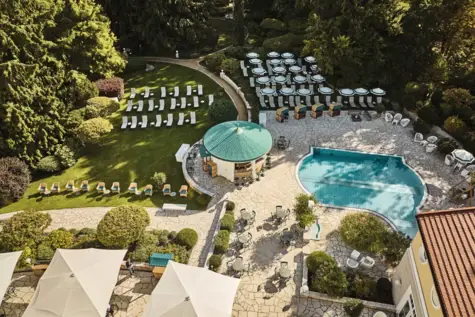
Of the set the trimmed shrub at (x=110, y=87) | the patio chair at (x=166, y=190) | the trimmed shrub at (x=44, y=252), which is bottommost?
the trimmed shrub at (x=44, y=252)

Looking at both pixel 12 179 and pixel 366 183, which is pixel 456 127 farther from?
pixel 12 179

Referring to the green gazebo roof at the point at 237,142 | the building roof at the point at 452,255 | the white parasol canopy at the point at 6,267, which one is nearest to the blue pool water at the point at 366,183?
the green gazebo roof at the point at 237,142

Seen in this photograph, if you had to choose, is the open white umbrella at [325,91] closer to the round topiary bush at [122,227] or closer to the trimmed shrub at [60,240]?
the round topiary bush at [122,227]

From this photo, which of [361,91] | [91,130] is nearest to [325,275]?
[361,91]

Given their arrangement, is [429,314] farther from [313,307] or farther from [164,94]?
[164,94]

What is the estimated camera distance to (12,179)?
25.1 meters

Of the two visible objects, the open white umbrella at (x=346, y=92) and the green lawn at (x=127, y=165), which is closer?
the green lawn at (x=127, y=165)

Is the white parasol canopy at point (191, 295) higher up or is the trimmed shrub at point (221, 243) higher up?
the white parasol canopy at point (191, 295)

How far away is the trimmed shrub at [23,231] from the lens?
65.6ft

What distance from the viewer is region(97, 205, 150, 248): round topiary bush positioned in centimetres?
1980

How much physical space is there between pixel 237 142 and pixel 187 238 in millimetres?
7627

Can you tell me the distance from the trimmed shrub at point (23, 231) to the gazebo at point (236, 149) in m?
11.2

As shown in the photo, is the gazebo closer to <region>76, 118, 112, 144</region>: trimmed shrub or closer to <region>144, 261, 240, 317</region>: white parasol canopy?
<region>76, 118, 112, 144</region>: trimmed shrub

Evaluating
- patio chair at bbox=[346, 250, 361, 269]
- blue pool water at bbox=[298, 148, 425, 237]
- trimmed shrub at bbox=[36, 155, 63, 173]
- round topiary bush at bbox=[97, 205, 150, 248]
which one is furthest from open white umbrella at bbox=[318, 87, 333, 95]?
trimmed shrub at bbox=[36, 155, 63, 173]
